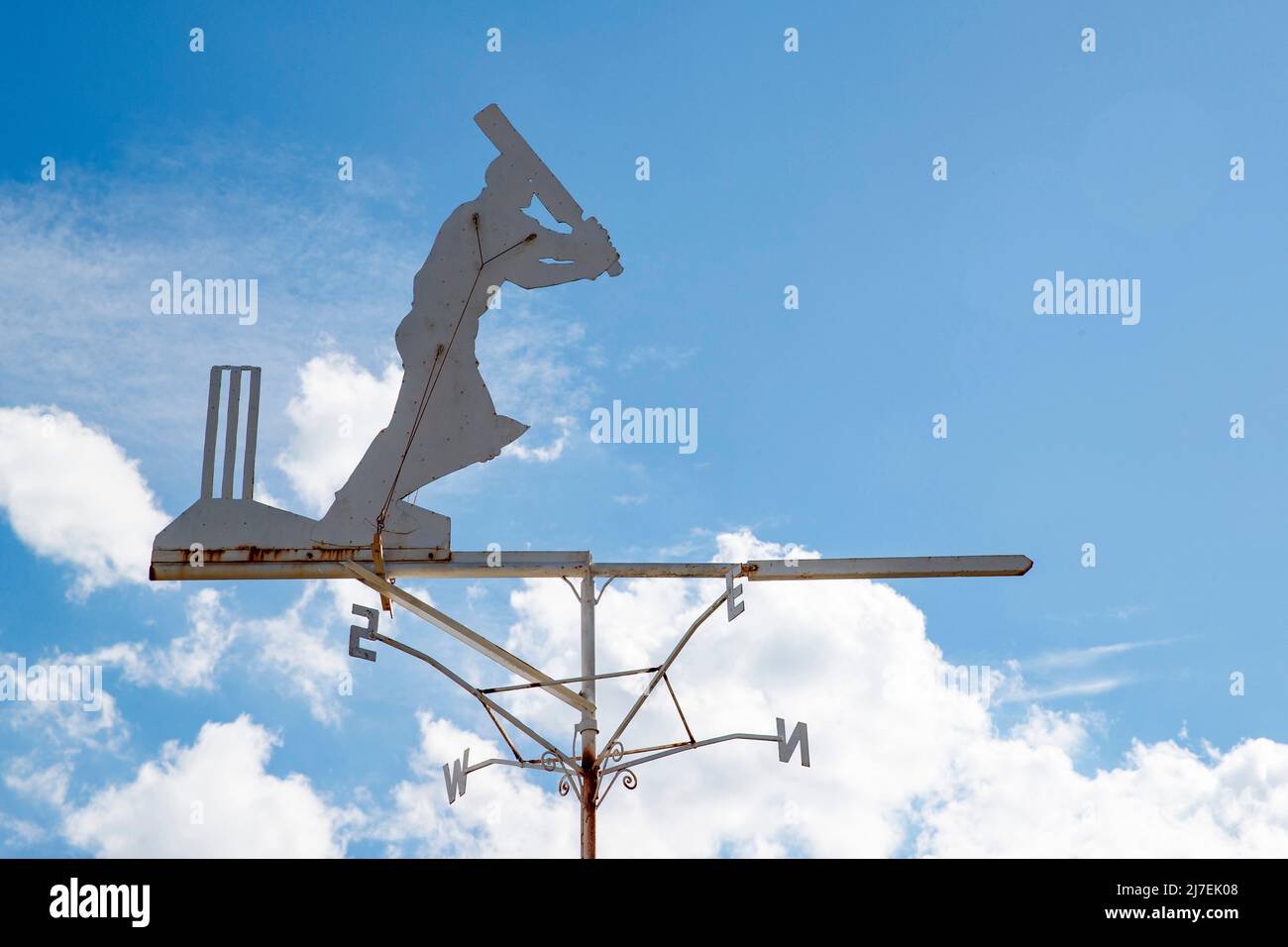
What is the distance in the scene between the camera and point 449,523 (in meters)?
10.1

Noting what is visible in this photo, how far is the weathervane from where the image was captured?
9312mm

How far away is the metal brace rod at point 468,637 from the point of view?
9250 millimetres

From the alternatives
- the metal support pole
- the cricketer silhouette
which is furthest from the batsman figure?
the metal support pole

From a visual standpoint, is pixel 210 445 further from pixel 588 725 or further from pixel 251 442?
pixel 588 725

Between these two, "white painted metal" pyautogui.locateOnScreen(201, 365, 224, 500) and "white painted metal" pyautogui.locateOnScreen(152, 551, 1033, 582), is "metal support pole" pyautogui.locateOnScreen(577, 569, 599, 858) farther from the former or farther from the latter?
"white painted metal" pyautogui.locateOnScreen(201, 365, 224, 500)

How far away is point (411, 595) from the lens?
31.5 ft

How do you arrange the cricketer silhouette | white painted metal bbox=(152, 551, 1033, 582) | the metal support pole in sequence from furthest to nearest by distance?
the cricketer silhouette
white painted metal bbox=(152, 551, 1033, 582)
the metal support pole

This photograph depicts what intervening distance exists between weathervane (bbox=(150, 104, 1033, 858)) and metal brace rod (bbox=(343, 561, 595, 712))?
0.01 metres

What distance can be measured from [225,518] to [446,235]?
269cm

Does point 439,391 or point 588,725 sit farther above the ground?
point 439,391

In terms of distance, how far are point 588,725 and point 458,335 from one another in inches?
125

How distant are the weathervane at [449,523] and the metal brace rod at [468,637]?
1cm

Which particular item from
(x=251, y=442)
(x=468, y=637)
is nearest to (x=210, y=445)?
(x=251, y=442)
